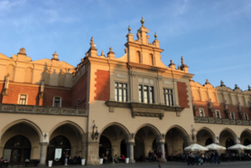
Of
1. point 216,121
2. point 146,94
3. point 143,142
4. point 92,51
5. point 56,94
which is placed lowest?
point 143,142

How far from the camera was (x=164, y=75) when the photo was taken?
26.7 meters

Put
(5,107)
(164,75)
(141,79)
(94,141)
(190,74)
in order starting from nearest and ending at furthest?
(5,107) < (94,141) < (141,79) < (164,75) < (190,74)

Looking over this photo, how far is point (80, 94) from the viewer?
25.1 metres

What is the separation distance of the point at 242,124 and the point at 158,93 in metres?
14.0

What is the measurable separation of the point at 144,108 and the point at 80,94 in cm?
765

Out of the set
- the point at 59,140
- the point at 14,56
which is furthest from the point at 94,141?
the point at 14,56

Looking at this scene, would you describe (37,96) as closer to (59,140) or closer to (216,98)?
(59,140)

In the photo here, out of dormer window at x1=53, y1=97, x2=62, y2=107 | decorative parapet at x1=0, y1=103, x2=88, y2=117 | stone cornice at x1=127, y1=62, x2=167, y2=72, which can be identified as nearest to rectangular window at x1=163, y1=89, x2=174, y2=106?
stone cornice at x1=127, y1=62, x2=167, y2=72

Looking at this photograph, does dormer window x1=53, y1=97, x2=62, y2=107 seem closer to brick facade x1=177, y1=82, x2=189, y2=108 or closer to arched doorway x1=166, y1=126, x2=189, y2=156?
arched doorway x1=166, y1=126, x2=189, y2=156

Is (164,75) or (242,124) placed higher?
(164,75)

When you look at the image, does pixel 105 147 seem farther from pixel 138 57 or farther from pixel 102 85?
pixel 138 57

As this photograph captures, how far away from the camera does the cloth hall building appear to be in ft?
66.3

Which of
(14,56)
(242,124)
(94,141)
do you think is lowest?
(94,141)

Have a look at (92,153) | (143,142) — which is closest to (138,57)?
(143,142)
